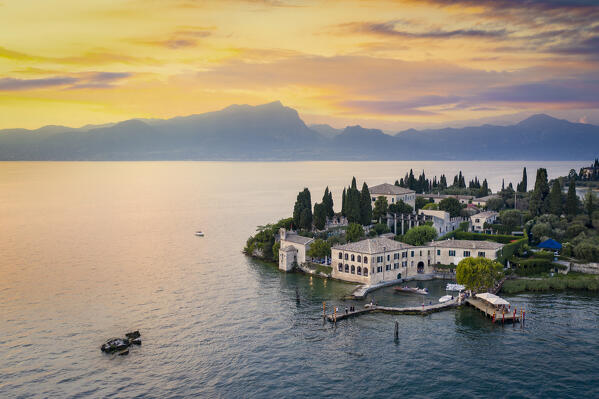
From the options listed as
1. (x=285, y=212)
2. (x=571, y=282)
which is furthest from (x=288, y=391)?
(x=285, y=212)

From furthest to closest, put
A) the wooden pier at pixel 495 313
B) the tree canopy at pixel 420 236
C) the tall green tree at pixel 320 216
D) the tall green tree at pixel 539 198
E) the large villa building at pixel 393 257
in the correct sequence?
the tall green tree at pixel 539 198 < the tall green tree at pixel 320 216 < the tree canopy at pixel 420 236 < the large villa building at pixel 393 257 < the wooden pier at pixel 495 313

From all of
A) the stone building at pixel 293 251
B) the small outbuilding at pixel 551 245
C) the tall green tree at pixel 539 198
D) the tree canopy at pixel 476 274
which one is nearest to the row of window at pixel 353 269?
the stone building at pixel 293 251

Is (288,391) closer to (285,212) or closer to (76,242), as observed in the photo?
(76,242)

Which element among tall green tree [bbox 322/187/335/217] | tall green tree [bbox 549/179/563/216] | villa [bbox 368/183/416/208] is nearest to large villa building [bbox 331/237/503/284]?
tall green tree [bbox 322/187/335/217]

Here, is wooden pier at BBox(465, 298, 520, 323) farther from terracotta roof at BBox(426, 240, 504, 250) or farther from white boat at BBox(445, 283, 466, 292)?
terracotta roof at BBox(426, 240, 504, 250)

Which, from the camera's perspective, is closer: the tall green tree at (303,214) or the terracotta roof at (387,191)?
the tall green tree at (303,214)

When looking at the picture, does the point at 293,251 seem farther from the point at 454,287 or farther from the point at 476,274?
the point at 476,274

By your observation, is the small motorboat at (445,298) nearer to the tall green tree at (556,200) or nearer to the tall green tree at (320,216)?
the tall green tree at (320,216)
